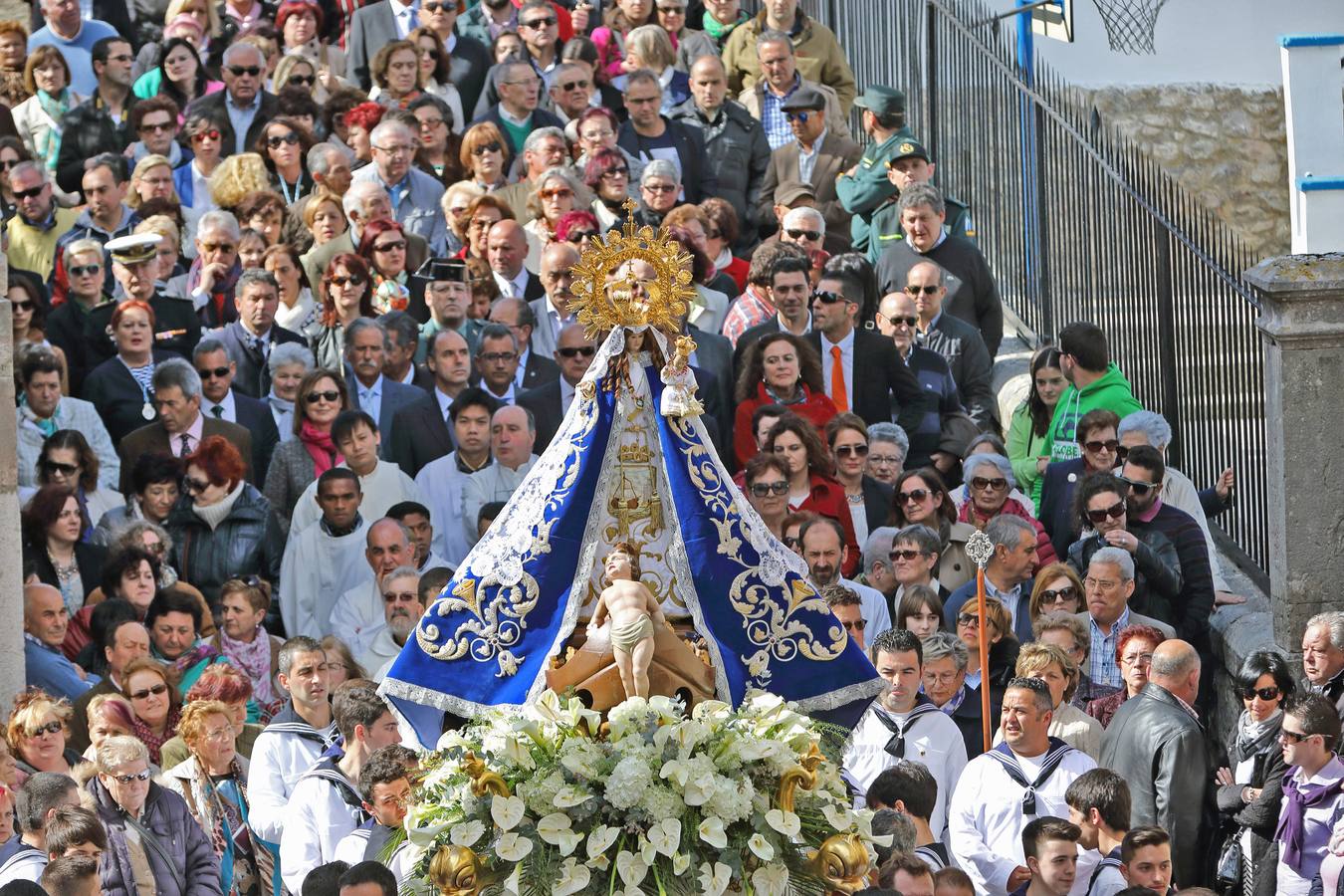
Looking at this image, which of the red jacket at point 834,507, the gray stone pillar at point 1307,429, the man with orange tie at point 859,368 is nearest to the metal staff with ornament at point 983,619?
the red jacket at point 834,507

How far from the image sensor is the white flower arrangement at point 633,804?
355 inches

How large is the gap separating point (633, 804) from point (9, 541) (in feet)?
18.3

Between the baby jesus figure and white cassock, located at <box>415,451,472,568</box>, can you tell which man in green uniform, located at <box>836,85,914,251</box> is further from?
the baby jesus figure

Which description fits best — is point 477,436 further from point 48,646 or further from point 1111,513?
point 1111,513

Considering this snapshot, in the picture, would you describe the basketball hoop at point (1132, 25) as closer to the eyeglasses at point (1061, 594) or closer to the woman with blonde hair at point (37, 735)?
the eyeglasses at point (1061, 594)

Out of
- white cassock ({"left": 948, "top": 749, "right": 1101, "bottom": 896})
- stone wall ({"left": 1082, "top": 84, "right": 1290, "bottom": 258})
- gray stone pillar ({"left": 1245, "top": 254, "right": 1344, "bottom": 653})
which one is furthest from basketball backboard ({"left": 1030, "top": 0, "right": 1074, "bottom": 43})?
white cassock ({"left": 948, "top": 749, "right": 1101, "bottom": 896})

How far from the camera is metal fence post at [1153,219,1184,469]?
53.7ft

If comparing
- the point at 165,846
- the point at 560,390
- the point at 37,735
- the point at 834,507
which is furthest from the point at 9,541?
the point at 834,507

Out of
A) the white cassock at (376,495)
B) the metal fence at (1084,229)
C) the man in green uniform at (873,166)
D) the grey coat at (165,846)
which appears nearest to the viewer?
the grey coat at (165,846)

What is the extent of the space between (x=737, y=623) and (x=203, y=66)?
10.4 metres

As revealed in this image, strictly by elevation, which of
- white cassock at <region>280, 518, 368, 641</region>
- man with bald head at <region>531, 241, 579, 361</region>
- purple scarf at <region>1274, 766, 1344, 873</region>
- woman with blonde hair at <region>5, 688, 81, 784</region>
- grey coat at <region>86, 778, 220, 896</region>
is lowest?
purple scarf at <region>1274, 766, 1344, 873</region>

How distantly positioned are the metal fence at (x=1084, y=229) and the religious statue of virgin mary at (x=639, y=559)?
528 centimetres

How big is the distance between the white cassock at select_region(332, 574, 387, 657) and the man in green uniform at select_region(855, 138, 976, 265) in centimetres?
468

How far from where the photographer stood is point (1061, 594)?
45.4 feet
